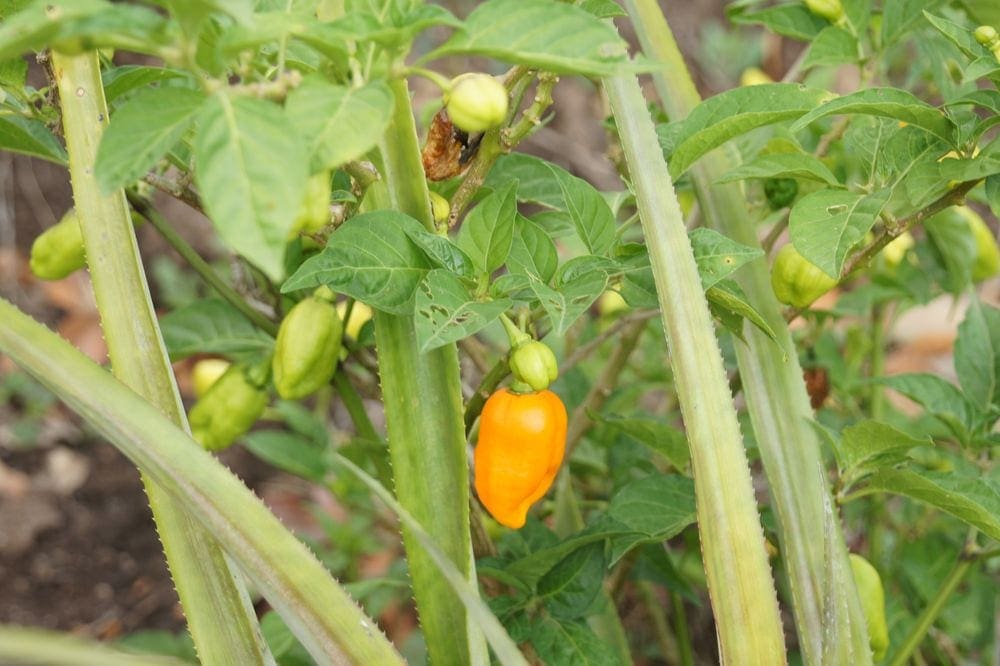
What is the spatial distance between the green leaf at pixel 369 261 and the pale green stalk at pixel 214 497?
12cm

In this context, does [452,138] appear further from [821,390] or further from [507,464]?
[821,390]

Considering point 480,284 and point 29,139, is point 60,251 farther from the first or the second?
point 480,284

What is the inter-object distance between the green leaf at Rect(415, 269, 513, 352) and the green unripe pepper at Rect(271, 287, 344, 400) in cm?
17

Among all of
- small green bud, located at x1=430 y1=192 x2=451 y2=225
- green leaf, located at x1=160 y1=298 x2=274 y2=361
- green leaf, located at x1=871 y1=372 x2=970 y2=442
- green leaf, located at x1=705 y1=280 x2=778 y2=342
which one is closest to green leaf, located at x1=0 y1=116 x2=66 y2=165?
green leaf, located at x1=160 y1=298 x2=274 y2=361

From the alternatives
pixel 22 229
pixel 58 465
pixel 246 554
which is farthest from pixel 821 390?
pixel 22 229

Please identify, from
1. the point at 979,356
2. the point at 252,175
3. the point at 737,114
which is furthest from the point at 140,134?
the point at 979,356

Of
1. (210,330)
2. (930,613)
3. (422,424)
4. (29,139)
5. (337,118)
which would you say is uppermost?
(29,139)

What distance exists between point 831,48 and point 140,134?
2.12 ft

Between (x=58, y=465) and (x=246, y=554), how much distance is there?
1.64 m

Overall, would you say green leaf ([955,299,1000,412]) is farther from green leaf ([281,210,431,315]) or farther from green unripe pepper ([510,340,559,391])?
green leaf ([281,210,431,315])

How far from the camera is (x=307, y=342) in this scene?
830 mm

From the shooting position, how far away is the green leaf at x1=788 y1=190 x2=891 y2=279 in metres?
0.73

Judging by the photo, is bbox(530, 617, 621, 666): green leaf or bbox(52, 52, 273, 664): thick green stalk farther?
bbox(530, 617, 621, 666): green leaf

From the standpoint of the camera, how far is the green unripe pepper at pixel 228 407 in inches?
38.9
